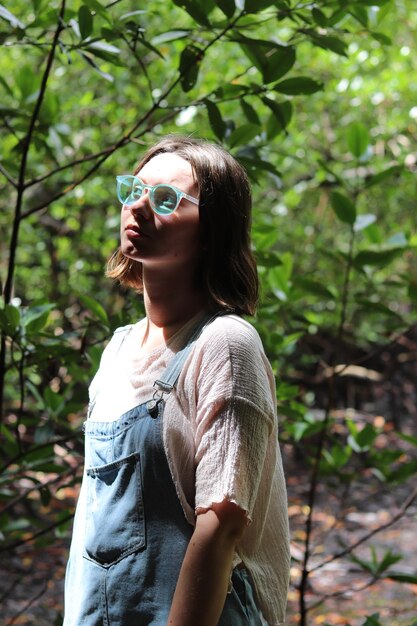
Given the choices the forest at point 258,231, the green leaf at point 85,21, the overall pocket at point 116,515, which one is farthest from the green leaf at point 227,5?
the overall pocket at point 116,515

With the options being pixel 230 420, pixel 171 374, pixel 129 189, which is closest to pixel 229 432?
pixel 230 420

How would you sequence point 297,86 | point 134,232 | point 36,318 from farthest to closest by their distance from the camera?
1. point 297,86
2. point 36,318
3. point 134,232

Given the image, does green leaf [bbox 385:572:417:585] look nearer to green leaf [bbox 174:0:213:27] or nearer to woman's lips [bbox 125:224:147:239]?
woman's lips [bbox 125:224:147:239]

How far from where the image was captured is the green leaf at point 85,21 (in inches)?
65.8

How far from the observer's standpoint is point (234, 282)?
128 centimetres

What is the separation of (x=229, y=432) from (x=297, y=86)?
99 centimetres

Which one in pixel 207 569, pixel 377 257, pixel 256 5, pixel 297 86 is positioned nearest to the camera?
pixel 207 569

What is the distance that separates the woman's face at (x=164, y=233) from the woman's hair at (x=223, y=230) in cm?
2

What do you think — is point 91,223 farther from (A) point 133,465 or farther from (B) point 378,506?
(A) point 133,465

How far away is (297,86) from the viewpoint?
5.98 ft

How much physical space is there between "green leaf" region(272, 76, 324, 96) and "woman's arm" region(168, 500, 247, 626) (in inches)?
41.6

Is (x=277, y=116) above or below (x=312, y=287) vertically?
above

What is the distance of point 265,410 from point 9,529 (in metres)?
1.32

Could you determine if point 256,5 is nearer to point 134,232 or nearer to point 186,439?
point 134,232
